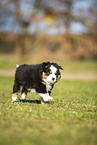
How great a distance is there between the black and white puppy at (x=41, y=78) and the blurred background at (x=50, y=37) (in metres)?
16.2

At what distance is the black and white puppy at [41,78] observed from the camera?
209 inches

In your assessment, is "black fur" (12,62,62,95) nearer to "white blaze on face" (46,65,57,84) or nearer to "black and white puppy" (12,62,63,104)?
"black and white puppy" (12,62,63,104)

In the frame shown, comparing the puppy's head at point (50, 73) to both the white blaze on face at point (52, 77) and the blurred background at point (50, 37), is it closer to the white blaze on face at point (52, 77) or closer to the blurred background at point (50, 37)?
the white blaze on face at point (52, 77)

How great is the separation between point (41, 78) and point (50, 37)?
751 inches

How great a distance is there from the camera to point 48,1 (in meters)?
23.6

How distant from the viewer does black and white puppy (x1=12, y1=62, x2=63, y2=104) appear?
5305 mm

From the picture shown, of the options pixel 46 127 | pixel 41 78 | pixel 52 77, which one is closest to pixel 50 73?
pixel 52 77

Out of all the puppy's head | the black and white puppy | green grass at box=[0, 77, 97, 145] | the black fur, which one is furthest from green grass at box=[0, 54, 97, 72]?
green grass at box=[0, 77, 97, 145]

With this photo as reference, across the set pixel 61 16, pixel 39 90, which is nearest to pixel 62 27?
pixel 61 16

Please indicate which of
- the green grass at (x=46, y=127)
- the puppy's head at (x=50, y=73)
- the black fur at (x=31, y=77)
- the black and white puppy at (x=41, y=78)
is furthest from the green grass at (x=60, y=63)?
the green grass at (x=46, y=127)

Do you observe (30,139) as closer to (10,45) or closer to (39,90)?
(39,90)

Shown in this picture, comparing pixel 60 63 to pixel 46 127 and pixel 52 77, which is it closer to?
pixel 52 77

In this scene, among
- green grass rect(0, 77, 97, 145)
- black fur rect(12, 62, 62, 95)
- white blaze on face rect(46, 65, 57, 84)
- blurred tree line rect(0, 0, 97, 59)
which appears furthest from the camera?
blurred tree line rect(0, 0, 97, 59)

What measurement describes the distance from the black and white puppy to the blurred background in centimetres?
1621
